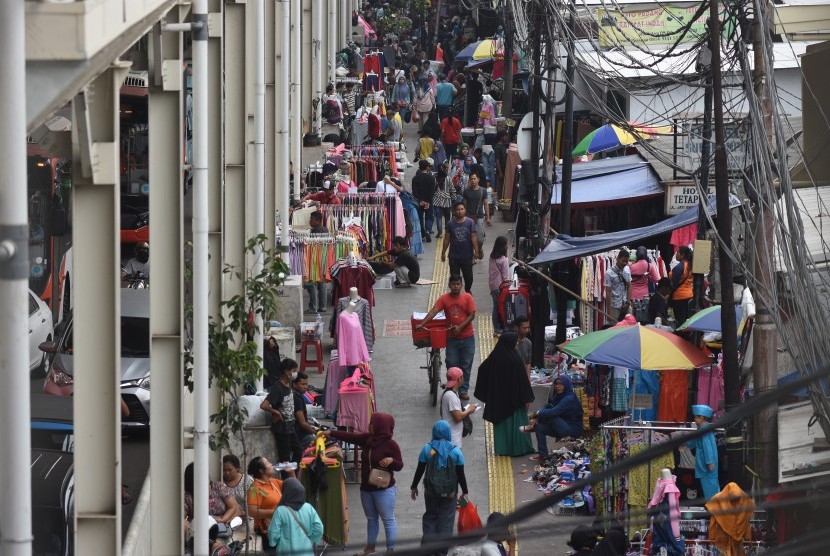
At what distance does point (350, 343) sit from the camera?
56.0ft

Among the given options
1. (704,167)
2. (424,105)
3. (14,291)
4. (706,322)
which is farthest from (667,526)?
(424,105)

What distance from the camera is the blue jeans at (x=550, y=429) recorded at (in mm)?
16594

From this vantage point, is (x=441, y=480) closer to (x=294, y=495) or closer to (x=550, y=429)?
(x=294, y=495)

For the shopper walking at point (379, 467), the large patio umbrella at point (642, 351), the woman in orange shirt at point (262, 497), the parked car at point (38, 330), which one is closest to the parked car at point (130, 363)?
the parked car at point (38, 330)

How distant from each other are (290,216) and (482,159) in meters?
9.34

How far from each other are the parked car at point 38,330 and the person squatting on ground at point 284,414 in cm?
379

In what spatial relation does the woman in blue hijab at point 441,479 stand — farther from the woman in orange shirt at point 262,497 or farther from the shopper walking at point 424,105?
the shopper walking at point 424,105

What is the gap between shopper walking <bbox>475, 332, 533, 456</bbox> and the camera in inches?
655

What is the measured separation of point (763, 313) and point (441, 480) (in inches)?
128

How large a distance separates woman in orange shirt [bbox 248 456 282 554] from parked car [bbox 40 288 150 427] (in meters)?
3.37

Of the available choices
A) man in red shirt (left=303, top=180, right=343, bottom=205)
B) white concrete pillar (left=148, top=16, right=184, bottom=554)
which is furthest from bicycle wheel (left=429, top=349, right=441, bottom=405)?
white concrete pillar (left=148, top=16, right=184, bottom=554)

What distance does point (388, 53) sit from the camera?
51406 millimetres

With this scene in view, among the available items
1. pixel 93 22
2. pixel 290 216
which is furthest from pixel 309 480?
pixel 290 216

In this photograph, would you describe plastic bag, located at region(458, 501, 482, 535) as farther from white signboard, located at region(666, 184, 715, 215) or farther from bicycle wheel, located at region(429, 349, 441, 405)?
white signboard, located at region(666, 184, 715, 215)
